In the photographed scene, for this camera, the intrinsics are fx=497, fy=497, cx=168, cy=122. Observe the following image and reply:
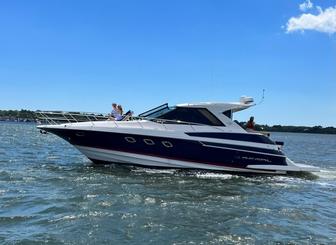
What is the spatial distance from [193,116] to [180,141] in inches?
44.4

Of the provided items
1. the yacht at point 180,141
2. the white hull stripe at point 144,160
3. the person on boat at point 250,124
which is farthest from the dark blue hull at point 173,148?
the person on boat at point 250,124

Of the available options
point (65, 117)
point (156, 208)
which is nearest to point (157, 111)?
point (65, 117)

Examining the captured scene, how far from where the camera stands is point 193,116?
17750mm

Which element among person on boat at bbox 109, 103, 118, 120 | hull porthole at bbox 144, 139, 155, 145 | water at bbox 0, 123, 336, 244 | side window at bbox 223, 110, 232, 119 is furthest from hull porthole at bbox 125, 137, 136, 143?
side window at bbox 223, 110, 232, 119

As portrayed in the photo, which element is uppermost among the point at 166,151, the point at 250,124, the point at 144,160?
the point at 250,124

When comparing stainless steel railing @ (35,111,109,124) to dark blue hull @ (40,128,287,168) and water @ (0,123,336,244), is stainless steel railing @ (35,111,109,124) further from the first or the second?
water @ (0,123,336,244)

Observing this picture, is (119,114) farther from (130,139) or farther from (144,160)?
(144,160)

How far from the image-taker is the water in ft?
27.3

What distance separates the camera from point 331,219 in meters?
10.9

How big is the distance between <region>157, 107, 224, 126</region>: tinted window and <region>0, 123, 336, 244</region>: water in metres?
2.09

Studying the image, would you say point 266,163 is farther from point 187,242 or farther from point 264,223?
point 187,242

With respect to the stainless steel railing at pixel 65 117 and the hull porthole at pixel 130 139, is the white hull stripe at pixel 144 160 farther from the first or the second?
the stainless steel railing at pixel 65 117

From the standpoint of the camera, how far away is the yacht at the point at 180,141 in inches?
677

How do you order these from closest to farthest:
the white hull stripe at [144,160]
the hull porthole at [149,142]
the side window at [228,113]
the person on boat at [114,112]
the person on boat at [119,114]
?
1. the hull porthole at [149,142]
2. the white hull stripe at [144,160]
3. the side window at [228,113]
4. the person on boat at [119,114]
5. the person on boat at [114,112]
